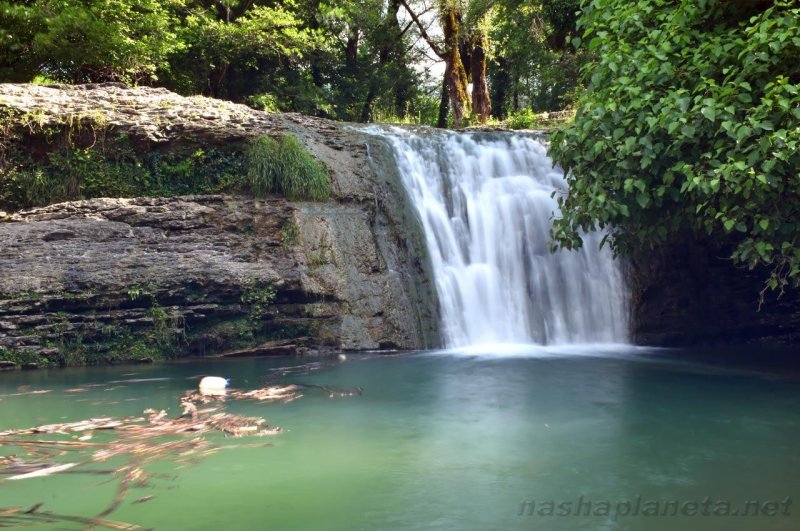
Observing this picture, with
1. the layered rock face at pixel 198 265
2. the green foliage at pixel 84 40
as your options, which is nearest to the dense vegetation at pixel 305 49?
the green foliage at pixel 84 40

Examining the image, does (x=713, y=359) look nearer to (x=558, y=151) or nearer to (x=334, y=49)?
(x=558, y=151)

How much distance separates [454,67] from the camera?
2181 centimetres

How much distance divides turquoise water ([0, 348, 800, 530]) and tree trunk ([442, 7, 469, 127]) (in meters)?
14.2

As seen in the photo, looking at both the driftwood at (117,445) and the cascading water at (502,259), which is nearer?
the driftwood at (117,445)

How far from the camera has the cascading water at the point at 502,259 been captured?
1125cm

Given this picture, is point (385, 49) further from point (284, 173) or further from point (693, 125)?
point (693, 125)

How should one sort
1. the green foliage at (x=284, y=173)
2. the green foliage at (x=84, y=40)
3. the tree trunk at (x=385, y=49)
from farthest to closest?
the tree trunk at (x=385, y=49)
the green foliage at (x=84, y=40)
the green foliage at (x=284, y=173)

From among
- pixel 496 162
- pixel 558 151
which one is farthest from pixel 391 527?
pixel 496 162

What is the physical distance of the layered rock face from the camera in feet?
31.8

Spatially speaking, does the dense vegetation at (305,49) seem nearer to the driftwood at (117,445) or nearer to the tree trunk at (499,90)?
the tree trunk at (499,90)

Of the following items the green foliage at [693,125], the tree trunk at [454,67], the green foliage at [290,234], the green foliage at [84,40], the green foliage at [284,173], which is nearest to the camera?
the green foliage at [693,125]

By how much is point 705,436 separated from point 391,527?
3099 mm

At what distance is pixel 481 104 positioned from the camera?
22.5 meters

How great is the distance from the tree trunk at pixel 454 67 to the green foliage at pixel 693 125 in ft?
45.1
